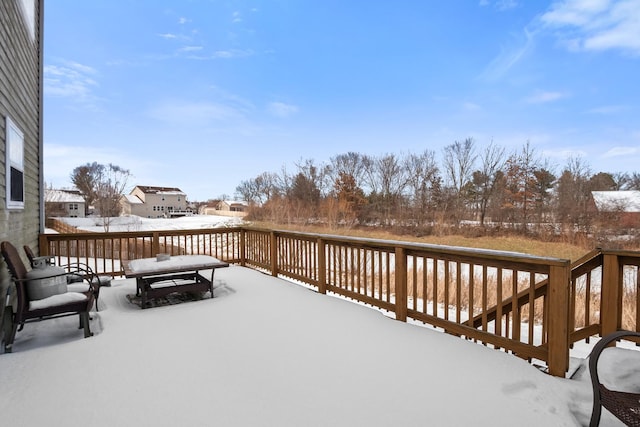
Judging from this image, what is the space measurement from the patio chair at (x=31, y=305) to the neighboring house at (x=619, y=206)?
18529 millimetres

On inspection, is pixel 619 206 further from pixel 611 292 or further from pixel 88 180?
pixel 88 180

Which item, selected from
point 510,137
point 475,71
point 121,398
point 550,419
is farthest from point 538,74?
point 121,398

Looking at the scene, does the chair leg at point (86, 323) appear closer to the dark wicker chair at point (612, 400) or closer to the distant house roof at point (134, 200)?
the dark wicker chair at point (612, 400)

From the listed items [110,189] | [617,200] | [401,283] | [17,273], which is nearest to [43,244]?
[17,273]

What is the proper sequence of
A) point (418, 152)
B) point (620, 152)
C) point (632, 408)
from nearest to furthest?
point (632, 408) → point (620, 152) → point (418, 152)

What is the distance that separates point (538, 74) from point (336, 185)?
1399cm

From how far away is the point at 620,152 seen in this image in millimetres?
16875

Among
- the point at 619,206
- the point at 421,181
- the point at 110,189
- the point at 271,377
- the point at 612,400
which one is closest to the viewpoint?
the point at 612,400

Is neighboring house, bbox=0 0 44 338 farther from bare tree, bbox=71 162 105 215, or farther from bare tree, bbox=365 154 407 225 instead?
bare tree, bbox=71 162 105 215

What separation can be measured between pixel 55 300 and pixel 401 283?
3.22 meters

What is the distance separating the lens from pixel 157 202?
41031 mm

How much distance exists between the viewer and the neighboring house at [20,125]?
3.25 meters

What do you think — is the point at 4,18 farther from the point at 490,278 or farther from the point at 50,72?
the point at 490,278

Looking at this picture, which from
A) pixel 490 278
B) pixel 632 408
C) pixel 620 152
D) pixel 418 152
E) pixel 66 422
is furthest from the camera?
pixel 418 152
